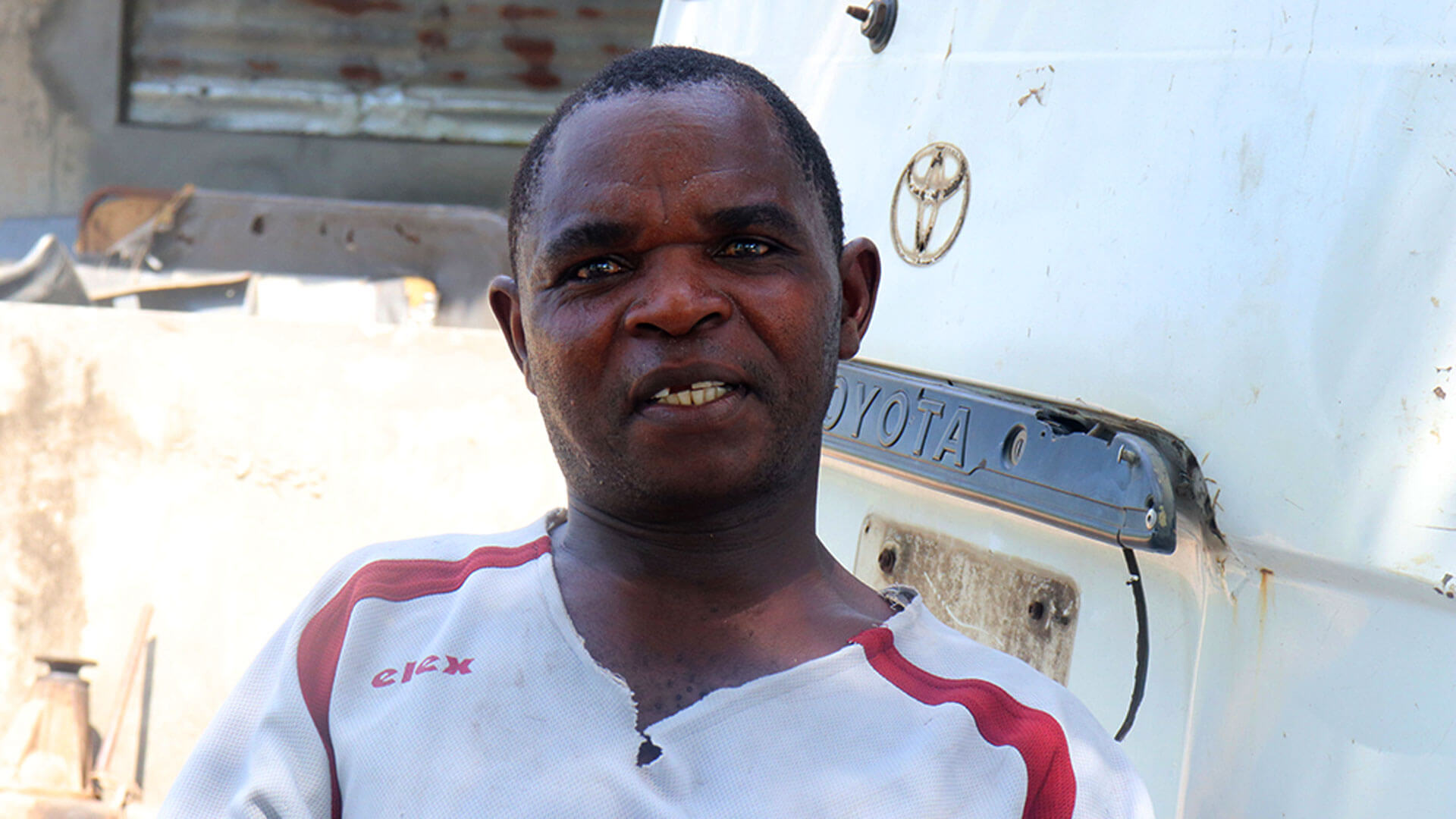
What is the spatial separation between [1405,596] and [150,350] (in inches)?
175

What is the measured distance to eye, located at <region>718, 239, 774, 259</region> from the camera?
1.29m

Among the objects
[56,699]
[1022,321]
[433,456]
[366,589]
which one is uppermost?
[1022,321]

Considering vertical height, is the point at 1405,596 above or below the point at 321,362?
above

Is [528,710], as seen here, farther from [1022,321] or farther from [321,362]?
[321,362]

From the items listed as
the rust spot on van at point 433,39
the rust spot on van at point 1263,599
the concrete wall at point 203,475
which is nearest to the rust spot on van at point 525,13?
the rust spot on van at point 433,39

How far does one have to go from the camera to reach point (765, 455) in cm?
128

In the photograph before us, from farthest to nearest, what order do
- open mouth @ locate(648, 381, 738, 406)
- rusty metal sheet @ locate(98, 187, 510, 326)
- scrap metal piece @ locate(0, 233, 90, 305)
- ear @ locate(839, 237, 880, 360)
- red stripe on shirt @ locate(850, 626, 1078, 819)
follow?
1. rusty metal sheet @ locate(98, 187, 510, 326)
2. scrap metal piece @ locate(0, 233, 90, 305)
3. ear @ locate(839, 237, 880, 360)
4. open mouth @ locate(648, 381, 738, 406)
5. red stripe on shirt @ locate(850, 626, 1078, 819)

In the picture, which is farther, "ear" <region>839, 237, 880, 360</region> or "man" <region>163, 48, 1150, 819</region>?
"ear" <region>839, 237, 880, 360</region>

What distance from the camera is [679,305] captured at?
48.3 inches

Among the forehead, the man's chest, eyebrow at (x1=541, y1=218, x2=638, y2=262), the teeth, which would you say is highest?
the forehead

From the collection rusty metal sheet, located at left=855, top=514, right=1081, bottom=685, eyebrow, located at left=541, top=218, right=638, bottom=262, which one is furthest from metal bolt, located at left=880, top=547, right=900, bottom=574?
eyebrow, located at left=541, top=218, right=638, bottom=262

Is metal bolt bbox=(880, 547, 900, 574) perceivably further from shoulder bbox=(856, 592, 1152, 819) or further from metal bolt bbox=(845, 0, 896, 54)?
metal bolt bbox=(845, 0, 896, 54)

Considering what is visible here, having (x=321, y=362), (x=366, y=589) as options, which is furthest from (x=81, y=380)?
(x=366, y=589)

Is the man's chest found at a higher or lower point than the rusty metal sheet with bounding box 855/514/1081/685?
lower
